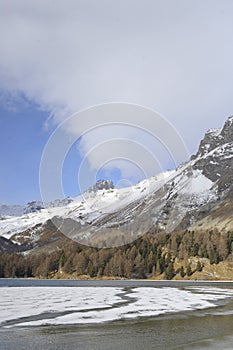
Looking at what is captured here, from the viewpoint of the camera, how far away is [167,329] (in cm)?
3341

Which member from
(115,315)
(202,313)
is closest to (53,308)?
(115,315)

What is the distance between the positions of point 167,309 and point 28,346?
27.1 m

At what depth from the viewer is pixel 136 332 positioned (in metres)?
31.7

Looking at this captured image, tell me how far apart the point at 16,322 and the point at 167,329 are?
43.8ft

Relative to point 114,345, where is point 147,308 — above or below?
above

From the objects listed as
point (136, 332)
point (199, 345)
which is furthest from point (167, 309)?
point (199, 345)

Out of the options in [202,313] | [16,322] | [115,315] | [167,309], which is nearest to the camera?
[16,322]

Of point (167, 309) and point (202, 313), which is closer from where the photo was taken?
point (202, 313)

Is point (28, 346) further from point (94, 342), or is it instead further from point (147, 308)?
point (147, 308)

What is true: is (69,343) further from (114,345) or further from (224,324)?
(224,324)

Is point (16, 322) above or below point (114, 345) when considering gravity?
above

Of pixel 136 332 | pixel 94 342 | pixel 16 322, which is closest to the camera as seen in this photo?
pixel 94 342

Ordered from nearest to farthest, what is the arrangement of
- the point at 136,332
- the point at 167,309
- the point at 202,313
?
the point at 136,332 < the point at 202,313 < the point at 167,309

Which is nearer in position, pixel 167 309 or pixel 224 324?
pixel 224 324
